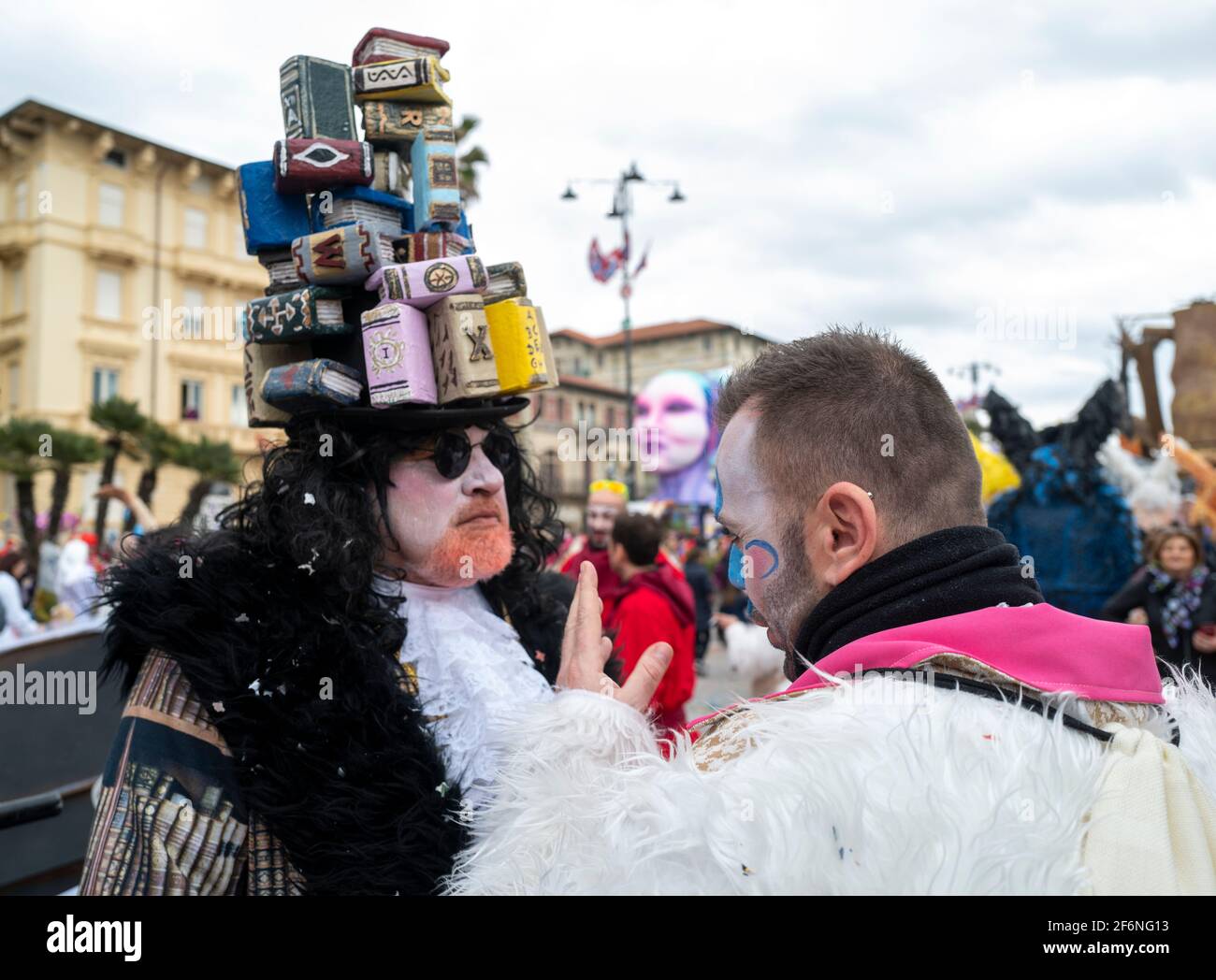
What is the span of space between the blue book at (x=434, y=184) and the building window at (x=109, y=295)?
30.0 metres

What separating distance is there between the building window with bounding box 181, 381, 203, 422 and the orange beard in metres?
30.1

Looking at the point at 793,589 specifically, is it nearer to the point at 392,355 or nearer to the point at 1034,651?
the point at 1034,651

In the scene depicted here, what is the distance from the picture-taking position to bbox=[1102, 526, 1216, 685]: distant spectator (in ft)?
15.9

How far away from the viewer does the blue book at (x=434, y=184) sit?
2.19m

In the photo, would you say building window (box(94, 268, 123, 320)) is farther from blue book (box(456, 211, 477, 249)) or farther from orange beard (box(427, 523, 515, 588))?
orange beard (box(427, 523, 515, 588))

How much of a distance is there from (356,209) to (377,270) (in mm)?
197

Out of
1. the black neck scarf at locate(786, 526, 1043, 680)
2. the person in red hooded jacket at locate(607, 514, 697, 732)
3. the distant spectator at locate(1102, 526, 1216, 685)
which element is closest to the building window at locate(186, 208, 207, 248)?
the person in red hooded jacket at locate(607, 514, 697, 732)

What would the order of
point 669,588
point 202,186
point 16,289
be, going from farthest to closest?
point 202,186, point 16,289, point 669,588

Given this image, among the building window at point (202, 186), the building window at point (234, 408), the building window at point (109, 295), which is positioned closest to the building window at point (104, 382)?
the building window at point (109, 295)

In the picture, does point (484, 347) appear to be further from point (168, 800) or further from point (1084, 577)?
point (1084, 577)

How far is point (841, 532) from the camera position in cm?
116

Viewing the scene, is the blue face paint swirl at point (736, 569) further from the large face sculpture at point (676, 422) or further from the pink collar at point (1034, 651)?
the large face sculpture at point (676, 422)

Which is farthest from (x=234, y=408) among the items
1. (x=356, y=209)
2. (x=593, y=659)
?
(x=593, y=659)

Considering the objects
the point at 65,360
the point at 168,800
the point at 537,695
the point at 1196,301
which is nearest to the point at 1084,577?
the point at 537,695
